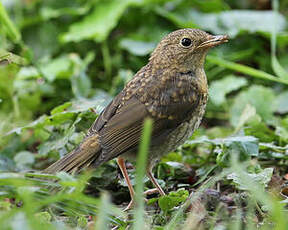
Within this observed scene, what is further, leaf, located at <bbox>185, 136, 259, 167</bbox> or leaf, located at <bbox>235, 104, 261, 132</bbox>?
leaf, located at <bbox>235, 104, 261, 132</bbox>

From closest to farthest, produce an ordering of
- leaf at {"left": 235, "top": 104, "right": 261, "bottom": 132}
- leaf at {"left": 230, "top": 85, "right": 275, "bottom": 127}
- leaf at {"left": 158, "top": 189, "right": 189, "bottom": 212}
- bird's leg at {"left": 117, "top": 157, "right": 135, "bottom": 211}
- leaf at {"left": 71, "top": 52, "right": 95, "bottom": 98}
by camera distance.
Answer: leaf at {"left": 158, "top": 189, "right": 189, "bottom": 212} → bird's leg at {"left": 117, "top": 157, "right": 135, "bottom": 211} → leaf at {"left": 235, "top": 104, "right": 261, "bottom": 132} → leaf at {"left": 230, "top": 85, "right": 275, "bottom": 127} → leaf at {"left": 71, "top": 52, "right": 95, "bottom": 98}

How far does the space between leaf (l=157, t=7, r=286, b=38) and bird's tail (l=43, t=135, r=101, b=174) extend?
9.26 feet

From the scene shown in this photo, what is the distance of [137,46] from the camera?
6.62m

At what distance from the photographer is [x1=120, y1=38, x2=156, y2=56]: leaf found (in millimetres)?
6515

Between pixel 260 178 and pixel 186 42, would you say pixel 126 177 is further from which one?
pixel 186 42

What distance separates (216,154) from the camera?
4578 millimetres

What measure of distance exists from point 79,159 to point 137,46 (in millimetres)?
2843

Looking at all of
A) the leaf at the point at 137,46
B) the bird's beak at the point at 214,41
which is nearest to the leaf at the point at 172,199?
the bird's beak at the point at 214,41

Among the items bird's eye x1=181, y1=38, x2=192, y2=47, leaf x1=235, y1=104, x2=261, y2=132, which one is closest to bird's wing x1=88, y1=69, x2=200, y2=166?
bird's eye x1=181, y1=38, x2=192, y2=47

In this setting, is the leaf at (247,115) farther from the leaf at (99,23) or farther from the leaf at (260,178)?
the leaf at (99,23)

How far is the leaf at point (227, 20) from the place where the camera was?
21.6ft

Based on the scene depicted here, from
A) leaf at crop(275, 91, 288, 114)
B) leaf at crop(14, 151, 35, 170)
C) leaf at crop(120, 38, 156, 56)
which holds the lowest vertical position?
leaf at crop(275, 91, 288, 114)

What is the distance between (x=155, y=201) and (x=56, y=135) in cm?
110

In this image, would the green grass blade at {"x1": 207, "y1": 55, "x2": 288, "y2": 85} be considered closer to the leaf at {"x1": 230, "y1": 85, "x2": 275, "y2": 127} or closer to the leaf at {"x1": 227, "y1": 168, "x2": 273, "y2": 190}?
the leaf at {"x1": 230, "y1": 85, "x2": 275, "y2": 127}
